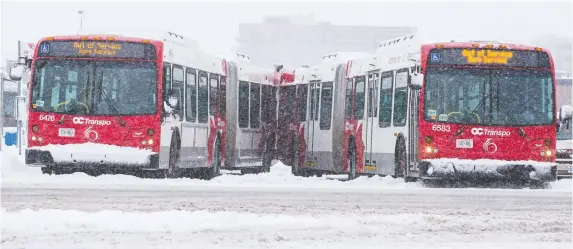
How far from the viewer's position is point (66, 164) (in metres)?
25.0

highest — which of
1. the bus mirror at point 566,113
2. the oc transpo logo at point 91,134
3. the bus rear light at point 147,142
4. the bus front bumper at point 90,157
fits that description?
the bus mirror at point 566,113

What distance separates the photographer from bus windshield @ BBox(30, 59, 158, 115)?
989 inches

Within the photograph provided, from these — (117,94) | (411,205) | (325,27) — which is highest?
(325,27)

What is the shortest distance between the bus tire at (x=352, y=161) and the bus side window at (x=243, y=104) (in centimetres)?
385

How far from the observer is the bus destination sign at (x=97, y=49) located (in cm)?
2541

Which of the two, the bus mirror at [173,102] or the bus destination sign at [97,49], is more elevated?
the bus destination sign at [97,49]

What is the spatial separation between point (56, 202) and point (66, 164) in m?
8.09

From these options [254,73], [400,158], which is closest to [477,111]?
Answer: [400,158]

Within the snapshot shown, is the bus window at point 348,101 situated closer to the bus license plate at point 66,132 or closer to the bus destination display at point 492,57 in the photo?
the bus destination display at point 492,57

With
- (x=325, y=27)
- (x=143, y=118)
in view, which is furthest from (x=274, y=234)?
(x=325, y=27)

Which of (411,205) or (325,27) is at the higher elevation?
(325,27)

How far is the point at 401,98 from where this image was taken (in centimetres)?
2644

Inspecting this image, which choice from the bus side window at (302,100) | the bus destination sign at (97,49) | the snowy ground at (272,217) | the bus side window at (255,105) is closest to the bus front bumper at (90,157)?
the bus destination sign at (97,49)

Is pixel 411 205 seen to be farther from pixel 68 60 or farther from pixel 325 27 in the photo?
pixel 325 27
